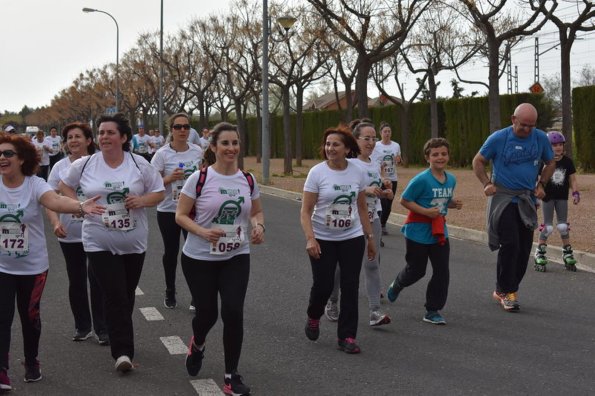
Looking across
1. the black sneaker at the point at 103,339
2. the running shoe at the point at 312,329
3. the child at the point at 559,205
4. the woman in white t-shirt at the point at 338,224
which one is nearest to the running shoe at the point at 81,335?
the black sneaker at the point at 103,339

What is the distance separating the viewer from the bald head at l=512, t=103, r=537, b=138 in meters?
7.75

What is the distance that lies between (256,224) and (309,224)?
2.47 ft

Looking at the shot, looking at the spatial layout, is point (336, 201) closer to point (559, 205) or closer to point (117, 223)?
point (117, 223)

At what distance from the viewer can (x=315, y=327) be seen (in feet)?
21.9

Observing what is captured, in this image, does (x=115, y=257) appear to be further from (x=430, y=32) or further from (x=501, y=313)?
(x=430, y=32)

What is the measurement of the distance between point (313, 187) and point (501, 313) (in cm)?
245

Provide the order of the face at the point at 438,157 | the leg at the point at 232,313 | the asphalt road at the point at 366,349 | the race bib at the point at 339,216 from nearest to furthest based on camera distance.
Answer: the leg at the point at 232,313, the asphalt road at the point at 366,349, the race bib at the point at 339,216, the face at the point at 438,157

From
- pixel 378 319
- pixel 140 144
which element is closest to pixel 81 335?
pixel 378 319

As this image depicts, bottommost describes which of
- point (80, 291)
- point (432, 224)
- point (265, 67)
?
point (80, 291)

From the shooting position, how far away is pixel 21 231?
548cm

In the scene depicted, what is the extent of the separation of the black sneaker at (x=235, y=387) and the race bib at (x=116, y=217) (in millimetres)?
1285

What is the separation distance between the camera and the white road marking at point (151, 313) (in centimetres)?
769

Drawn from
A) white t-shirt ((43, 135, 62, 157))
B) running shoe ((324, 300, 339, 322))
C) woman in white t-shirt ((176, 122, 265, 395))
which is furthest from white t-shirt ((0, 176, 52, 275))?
white t-shirt ((43, 135, 62, 157))

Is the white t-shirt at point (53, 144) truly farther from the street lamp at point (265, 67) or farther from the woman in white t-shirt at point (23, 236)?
the woman in white t-shirt at point (23, 236)
